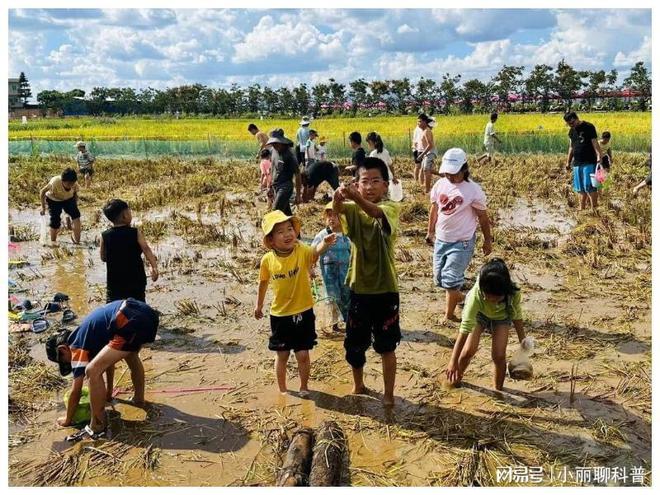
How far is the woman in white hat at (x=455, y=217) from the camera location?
4902mm

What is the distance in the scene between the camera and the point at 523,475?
331 cm

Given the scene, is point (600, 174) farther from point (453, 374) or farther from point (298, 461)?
point (298, 461)

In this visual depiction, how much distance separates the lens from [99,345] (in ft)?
12.4

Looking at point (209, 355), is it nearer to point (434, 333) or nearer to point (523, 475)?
point (434, 333)

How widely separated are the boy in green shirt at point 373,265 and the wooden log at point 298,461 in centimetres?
70

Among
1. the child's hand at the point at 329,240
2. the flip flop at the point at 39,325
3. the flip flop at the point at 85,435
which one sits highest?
the child's hand at the point at 329,240

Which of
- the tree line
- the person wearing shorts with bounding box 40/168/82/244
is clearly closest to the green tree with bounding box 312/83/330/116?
the tree line

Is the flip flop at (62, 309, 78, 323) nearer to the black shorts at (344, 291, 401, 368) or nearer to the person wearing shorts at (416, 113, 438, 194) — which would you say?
the black shorts at (344, 291, 401, 368)

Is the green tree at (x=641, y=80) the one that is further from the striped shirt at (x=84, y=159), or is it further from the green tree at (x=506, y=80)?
the striped shirt at (x=84, y=159)

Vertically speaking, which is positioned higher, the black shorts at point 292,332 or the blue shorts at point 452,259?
the blue shorts at point 452,259

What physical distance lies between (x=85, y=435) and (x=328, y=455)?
65.1 inches

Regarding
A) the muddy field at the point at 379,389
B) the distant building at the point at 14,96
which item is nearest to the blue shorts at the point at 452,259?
the muddy field at the point at 379,389

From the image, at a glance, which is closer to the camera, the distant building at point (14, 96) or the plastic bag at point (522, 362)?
the plastic bag at point (522, 362)

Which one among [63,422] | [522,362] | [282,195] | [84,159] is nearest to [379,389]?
[522,362]
